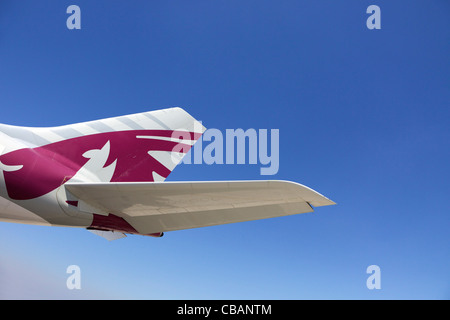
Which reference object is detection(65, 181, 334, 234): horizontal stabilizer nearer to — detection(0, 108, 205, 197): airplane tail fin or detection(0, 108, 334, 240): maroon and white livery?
detection(0, 108, 334, 240): maroon and white livery

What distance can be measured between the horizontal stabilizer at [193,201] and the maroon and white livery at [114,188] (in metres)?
0.02

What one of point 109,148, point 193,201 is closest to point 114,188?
point 193,201

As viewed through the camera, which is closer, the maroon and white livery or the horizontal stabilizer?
the horizontal stabilizer

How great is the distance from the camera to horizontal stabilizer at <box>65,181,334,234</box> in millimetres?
7055

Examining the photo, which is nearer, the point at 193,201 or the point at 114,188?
the point at 193,201

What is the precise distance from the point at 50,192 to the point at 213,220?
15.9 ft

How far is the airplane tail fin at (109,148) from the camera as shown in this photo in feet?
32.1

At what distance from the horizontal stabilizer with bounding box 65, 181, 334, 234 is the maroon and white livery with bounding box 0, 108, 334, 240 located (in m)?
0.02

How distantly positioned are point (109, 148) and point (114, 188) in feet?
12.8

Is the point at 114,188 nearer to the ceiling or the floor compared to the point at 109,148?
nearer to the floor

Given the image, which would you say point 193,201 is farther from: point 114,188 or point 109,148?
point 109,148

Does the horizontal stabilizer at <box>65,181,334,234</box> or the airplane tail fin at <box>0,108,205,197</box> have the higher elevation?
the airplane tail fin at <box>0,108,205,197</box>

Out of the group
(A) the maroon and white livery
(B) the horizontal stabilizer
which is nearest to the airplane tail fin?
(A) the maroon and white livery

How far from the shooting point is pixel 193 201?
8.37 m
